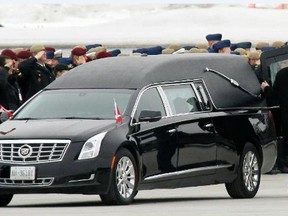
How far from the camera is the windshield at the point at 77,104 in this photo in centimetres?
1955

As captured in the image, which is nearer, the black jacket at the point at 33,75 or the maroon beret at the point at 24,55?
the black jacket at the point at 33,75

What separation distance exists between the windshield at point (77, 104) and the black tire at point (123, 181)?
601 millimetres

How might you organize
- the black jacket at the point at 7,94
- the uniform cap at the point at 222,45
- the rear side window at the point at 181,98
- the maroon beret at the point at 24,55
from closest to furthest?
1. the rear side window at the point at 181,98
2. the black jacket at the point at 7,94
3. the maroon beret at the point at 24,55
4. the uniform cap at the point at 222,45

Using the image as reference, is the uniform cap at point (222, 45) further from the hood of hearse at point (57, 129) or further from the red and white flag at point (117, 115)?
the hood of hearse at point (57, 129)

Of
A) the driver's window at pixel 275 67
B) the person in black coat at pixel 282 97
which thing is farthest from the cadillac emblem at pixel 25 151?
the driver's window at pixel 275 67

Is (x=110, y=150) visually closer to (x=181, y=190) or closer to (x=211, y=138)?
(x=211, y=138)

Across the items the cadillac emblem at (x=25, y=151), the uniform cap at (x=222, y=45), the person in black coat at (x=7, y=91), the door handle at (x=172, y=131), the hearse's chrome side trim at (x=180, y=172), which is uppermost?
the cadillac emblem at (x=25, y=151)

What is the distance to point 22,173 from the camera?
61.4 ft

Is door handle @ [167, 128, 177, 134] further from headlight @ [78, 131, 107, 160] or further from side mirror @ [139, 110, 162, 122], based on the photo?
headlight @ [78, 131, 107, 160]

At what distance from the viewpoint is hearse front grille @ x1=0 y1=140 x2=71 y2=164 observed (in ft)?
61.4

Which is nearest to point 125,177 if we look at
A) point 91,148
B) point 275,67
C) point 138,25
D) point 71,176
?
point 91,148

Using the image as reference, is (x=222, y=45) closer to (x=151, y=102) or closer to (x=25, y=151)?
(x=151, y=102)

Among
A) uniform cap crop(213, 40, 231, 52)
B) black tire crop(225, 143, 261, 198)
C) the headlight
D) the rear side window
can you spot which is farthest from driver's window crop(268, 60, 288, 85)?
uniform cap crop(213, 40, 231, 52)

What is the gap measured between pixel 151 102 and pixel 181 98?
0.71 meters
